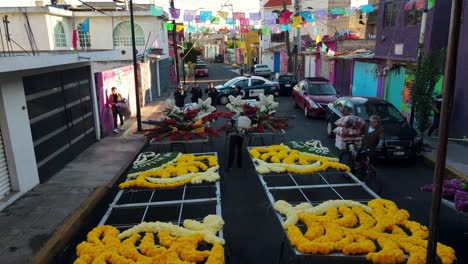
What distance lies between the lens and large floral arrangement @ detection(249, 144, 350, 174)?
7785mm

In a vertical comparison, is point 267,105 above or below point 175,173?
above

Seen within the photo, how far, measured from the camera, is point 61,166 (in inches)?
412

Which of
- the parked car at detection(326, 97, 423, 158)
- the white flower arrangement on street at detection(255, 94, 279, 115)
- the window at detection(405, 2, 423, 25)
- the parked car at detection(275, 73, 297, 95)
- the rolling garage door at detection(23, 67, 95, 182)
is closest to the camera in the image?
the rolling garage door at detection(23, 67, 95, 182)

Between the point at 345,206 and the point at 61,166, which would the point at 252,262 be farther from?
the point at 61,166

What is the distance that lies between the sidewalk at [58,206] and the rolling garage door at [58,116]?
0.37 metres

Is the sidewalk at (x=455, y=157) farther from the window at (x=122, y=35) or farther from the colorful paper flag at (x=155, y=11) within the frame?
the window at (x=122, y=35)

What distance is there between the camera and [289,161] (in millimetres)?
8391

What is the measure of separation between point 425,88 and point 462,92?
73.9 inches

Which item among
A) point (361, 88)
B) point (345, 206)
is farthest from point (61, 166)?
point (361, 88)

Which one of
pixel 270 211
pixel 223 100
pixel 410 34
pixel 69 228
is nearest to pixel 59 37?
pixel 223 100

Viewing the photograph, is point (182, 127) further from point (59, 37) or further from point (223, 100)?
point (59, 37)

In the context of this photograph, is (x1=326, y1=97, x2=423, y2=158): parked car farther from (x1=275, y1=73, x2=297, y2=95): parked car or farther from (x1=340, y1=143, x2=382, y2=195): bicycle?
(x1=275, y1=73, x2=297, y2=95): parked car

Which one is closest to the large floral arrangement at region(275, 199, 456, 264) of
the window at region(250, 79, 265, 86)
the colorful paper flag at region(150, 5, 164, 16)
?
the window at region(250, 79, 265, 86)

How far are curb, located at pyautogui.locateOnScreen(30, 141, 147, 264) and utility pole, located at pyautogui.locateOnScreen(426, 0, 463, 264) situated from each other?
5.52m
